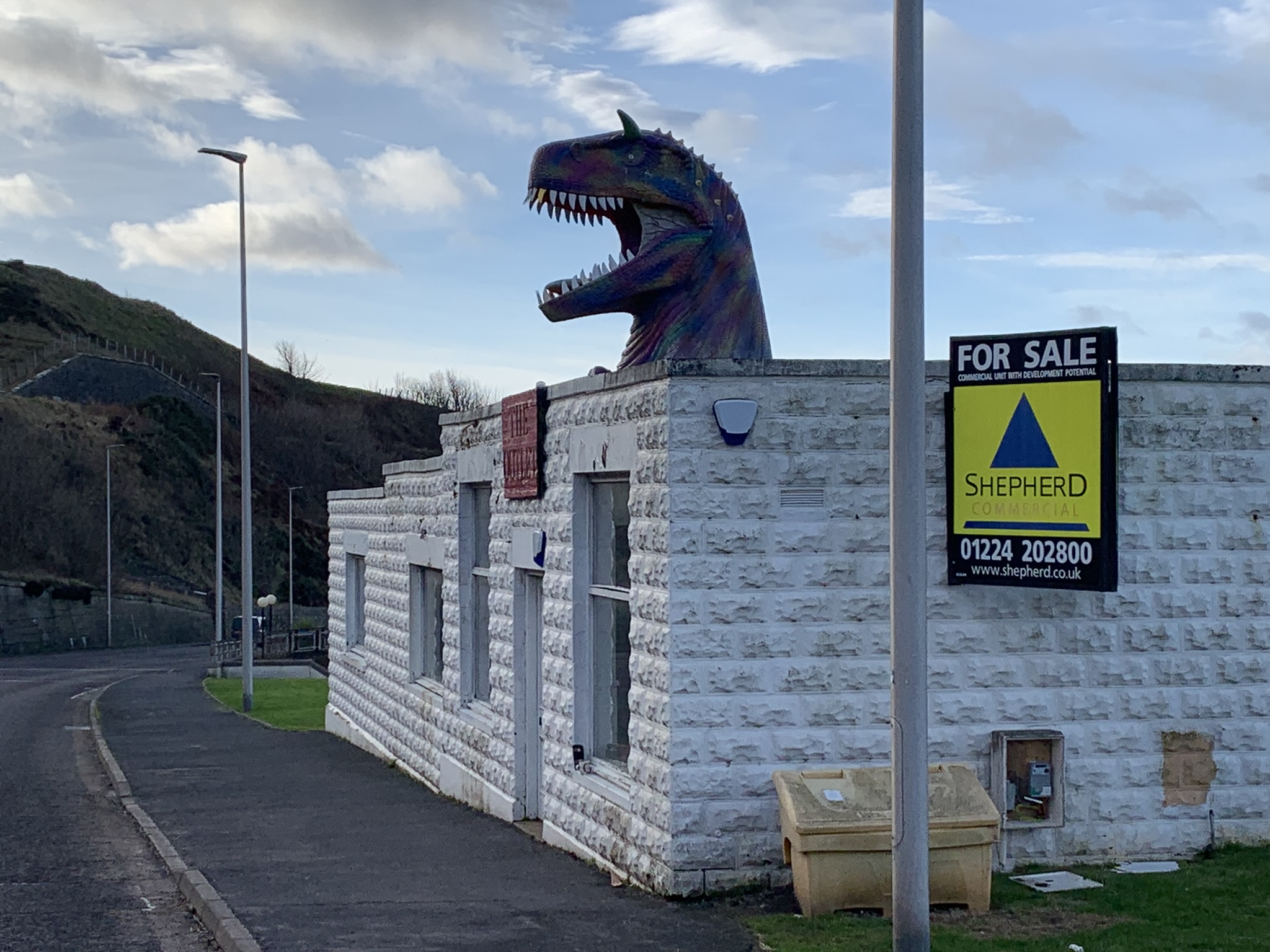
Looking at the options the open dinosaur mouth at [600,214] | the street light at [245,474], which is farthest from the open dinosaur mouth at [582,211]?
the street light at [245,474]

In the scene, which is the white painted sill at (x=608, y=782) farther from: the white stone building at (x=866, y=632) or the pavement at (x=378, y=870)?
the pavement at (x=378, y=870)

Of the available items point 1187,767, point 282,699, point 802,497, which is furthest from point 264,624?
point 1187,767

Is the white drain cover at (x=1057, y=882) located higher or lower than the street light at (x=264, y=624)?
higher

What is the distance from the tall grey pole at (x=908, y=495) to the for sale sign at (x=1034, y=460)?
2662 mm

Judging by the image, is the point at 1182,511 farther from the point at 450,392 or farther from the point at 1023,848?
the point at 450,392

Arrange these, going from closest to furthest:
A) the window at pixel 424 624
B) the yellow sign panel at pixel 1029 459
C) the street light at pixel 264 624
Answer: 1. the yellow sign panel at pixel 1029 459
2. the window at pixel 424 624
3. the street light at pixel 264 624

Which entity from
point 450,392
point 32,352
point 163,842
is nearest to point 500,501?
point 163,842

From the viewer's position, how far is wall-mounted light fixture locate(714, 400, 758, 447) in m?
10.1

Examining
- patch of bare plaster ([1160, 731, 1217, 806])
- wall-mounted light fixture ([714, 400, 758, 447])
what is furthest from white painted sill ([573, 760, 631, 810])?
patch of bare plaster ([1160, 731, 1217, 806])

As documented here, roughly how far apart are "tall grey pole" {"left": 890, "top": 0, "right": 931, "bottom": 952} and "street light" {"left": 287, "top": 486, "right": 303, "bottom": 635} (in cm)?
5256

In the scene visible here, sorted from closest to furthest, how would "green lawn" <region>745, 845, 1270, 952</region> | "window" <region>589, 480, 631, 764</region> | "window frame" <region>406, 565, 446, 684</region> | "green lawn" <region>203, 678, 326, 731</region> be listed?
"green lawn" <region>745, 845, 1270, 952</region>, "window" <region>589, 480, 631, 764</region>, "window frame" <region>406, 565, 446, 684</region>, "green lawn" <region>203, 678, 326, 731</region>

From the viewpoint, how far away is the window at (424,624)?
18.9 meters

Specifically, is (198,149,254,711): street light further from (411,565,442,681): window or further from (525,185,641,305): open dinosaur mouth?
(525,185,641,305): open dinosaur mouth

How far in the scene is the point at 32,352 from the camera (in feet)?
360
